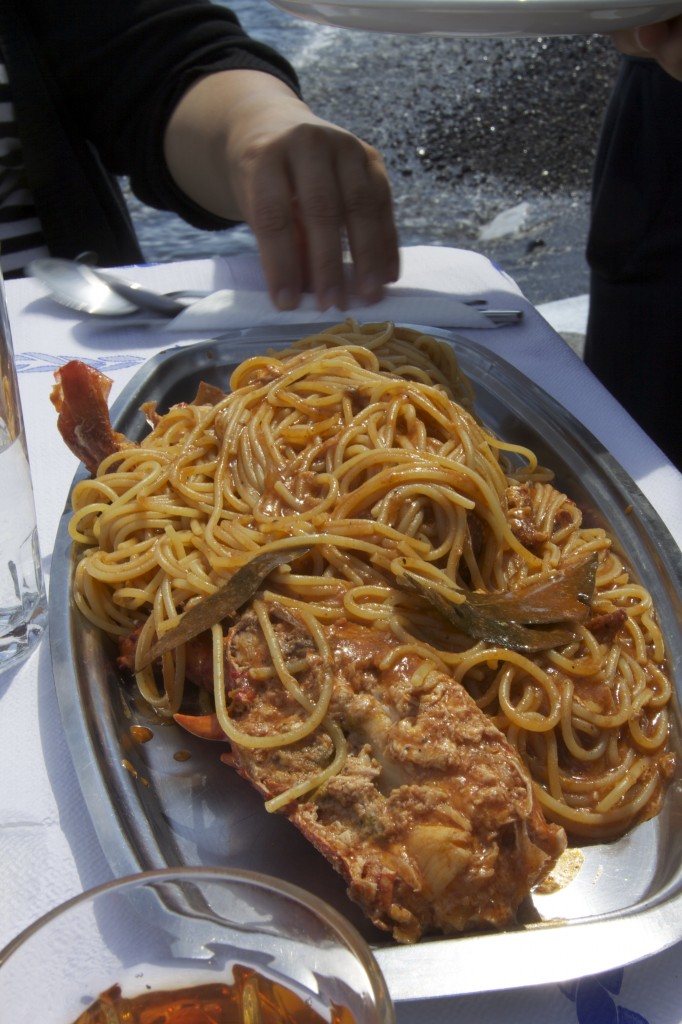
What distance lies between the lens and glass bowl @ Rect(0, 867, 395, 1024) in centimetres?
80

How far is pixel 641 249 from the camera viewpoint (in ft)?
11.4

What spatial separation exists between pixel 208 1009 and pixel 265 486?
3.78ft

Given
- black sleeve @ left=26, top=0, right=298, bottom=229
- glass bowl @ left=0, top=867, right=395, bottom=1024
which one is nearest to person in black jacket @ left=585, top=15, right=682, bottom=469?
black sleeve @ left=26, top=0, right=298, bottom=229

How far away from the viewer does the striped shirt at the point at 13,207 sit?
11.6ft

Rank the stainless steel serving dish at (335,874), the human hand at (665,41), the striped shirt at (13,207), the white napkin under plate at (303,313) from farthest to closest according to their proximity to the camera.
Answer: the striped shirt at (13,207) → the white napkin under plate at (303,313) → the human hand at (665,41) → the stainless steel serving dish at (335,874)

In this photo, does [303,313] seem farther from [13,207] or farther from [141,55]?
[141,55]

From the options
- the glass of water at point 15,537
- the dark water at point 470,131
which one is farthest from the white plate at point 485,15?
the dark water at point 470,131

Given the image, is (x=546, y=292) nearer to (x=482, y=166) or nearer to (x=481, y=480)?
(x=482, y=166)

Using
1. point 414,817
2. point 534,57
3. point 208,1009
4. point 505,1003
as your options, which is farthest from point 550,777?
point 534,57

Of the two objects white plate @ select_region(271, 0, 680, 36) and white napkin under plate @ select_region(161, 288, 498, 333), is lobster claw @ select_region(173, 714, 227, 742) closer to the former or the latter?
white napkin under plate @ select_region(161, 288, 498, 333)

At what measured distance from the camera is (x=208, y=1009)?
2.81ft

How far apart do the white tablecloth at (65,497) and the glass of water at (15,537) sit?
0.03 metres

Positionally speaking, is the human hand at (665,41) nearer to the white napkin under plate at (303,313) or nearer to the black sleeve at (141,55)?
the white napkin under plate at (303,313)

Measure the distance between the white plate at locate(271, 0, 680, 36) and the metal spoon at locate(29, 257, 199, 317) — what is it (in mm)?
921
